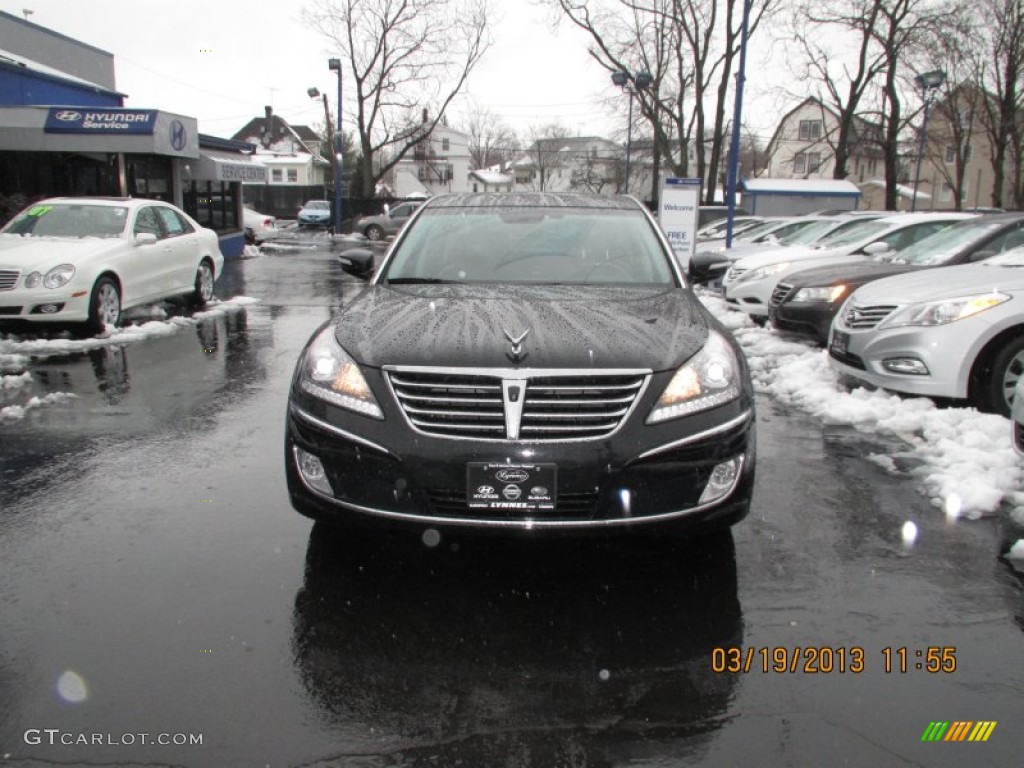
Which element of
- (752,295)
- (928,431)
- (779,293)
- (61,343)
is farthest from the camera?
(752,295)

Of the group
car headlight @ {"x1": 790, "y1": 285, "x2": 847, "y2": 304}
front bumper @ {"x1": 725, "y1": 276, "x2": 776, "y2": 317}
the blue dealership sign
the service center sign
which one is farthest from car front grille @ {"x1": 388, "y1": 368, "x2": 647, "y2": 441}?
the blue dealership sign

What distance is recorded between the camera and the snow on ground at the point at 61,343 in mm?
6520

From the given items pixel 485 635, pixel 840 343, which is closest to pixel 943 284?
pixel 840 343

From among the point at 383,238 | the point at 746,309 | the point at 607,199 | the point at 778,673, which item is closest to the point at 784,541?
the point at 778,673

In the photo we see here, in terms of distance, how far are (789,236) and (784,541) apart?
12.0m

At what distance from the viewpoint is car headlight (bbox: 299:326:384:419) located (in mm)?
3221

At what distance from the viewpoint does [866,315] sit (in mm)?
6645

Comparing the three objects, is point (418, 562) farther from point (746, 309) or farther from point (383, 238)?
point (383, 238)

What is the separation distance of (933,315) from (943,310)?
74 millimetres

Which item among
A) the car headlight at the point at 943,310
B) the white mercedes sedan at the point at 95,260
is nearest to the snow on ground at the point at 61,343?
the white mercedes sedan at the point at 95,260

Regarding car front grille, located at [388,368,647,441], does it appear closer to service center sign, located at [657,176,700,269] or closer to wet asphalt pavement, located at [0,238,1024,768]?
wet asphalt pavement, located at [0,238,1024,768]

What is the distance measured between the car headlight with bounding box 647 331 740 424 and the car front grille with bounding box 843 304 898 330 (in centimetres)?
359

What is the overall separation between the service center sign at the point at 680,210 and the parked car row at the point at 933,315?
16.2ft

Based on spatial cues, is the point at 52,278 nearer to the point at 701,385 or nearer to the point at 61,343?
the point at 61,343
